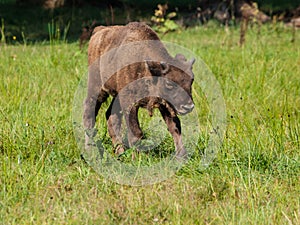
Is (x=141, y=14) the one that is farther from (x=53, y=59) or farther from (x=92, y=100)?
(x=92, y=100)

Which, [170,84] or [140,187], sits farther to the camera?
[170,84]

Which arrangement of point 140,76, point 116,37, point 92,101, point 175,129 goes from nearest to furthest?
point 140,76 → point 175,129 → point 116,37 → point 92,101

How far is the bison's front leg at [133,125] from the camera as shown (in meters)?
4.55

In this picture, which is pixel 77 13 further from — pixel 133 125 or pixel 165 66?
pixel 165 66

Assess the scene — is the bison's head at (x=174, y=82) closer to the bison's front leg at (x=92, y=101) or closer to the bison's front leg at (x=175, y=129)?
the bison's front leg at (x=175, y=129)

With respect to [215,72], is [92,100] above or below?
above

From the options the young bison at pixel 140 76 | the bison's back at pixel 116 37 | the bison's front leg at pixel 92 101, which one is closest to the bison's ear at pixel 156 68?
the young bison at pixel 140 76

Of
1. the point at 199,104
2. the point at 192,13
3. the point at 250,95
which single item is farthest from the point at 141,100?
the point at 192,13

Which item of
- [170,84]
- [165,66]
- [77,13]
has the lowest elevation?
[77,13]

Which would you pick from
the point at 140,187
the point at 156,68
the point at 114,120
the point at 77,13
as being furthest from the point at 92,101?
the point at 77,13

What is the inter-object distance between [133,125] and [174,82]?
20.5 inches

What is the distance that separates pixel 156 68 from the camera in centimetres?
434

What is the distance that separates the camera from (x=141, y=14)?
1495 cm

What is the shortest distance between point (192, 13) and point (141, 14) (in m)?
1.32
